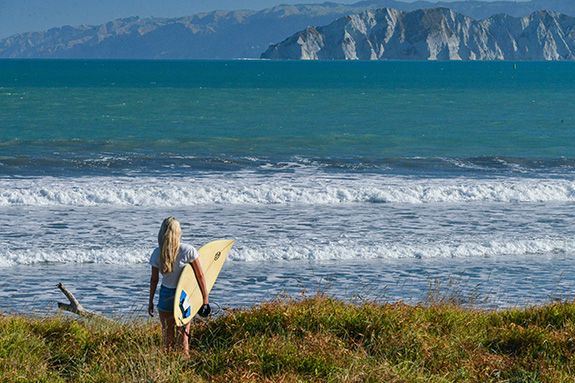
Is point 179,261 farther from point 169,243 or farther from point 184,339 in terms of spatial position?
point 184,339

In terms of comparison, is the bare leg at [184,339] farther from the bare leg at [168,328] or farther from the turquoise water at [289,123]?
the turquoise water at [289,123]

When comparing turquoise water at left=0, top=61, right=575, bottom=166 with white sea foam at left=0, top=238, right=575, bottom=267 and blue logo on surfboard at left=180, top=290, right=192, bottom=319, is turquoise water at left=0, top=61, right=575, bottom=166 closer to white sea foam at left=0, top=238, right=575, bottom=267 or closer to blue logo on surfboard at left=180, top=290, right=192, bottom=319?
white sea foam at left=0, top=238, right=575, bottom=267

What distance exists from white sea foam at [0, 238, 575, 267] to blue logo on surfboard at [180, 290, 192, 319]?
27.2 ft

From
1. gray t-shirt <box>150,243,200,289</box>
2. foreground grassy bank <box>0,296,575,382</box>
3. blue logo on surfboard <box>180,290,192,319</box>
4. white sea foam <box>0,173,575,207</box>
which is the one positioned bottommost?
white sea foam <box>0,173,575,207</box>

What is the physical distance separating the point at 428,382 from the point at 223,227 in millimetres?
13242

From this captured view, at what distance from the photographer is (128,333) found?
29.6 ft

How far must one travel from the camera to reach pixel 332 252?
1778cm

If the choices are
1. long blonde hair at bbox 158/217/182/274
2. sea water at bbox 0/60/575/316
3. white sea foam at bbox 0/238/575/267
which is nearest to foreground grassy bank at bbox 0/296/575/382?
long blonde hair at bbox 158/217/182/274

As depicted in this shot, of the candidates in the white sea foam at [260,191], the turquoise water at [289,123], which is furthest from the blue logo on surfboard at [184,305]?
the turquoise water at [289,123]

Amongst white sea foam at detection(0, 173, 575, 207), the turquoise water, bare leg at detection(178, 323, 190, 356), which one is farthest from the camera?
the turquoise water

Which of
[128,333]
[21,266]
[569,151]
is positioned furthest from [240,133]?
[128,333]

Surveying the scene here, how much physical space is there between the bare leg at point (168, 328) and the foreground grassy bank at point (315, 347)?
0.18 meters

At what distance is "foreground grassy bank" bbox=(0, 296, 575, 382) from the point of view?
773 centimetres

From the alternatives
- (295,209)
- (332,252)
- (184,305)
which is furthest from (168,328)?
(295,209)
